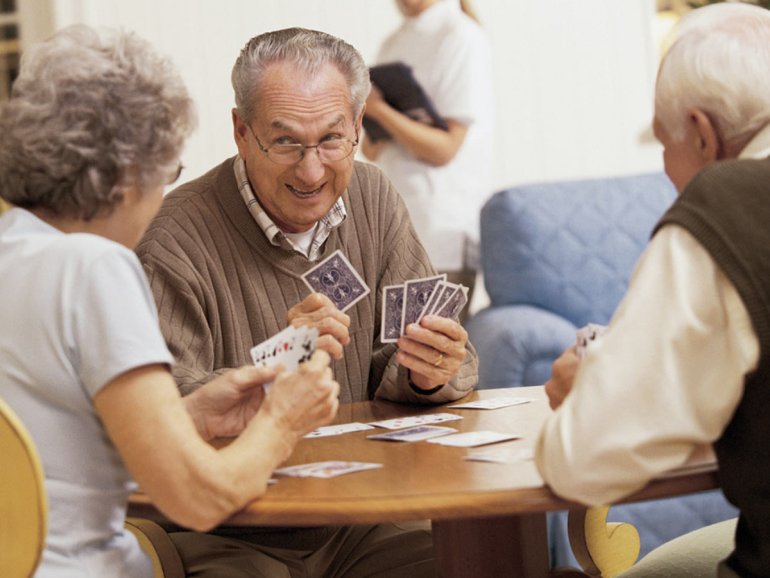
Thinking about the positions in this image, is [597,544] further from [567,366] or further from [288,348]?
[288,348]

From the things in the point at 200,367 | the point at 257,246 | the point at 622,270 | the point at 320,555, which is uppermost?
the point at 257,246

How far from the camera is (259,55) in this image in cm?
244

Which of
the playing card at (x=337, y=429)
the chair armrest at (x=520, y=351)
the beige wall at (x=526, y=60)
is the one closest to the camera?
the playing card at (x=337, y=429)

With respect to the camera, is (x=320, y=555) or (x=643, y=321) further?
(x=320, y=555)

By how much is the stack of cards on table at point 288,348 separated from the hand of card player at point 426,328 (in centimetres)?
42

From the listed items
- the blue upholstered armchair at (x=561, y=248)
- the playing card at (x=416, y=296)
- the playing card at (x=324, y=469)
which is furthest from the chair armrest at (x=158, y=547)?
the blue upholstered armchair at (x=561, y=248)

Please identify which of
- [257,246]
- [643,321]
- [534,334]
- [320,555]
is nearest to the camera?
[643,321]

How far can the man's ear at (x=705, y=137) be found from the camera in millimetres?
1629

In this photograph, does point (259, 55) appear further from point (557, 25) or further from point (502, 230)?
point (557, 25)

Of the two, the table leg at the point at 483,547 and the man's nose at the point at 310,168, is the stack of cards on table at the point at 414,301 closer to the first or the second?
the man's nose at the point at 310,168

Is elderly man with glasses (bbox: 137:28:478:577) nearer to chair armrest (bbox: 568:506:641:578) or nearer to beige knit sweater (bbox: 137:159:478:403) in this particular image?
beige knit sweater (bbox: 137:159:478:403)

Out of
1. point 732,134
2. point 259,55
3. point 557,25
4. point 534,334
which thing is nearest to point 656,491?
point 732,134

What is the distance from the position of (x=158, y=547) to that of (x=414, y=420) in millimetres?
546

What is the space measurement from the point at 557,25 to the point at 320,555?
14.2 feet
